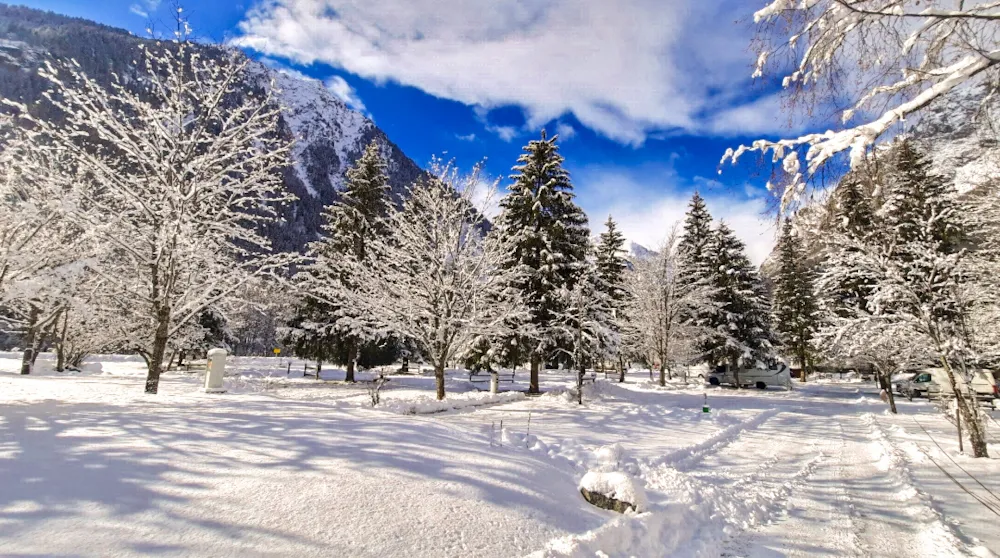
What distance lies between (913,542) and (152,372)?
517 inches

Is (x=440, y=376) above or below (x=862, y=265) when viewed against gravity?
below

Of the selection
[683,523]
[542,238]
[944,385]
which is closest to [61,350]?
[542,238]

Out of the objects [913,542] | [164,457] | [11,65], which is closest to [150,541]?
[164,457]

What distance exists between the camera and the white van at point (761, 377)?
2992 cm

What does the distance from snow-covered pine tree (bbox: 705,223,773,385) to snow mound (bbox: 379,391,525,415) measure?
1835 centimetres

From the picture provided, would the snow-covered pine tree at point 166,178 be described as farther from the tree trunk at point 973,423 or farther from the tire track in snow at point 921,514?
the tree trunk at point 973,423

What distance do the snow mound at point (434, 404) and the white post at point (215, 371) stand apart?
4355mm

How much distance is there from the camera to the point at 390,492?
14.1 feet

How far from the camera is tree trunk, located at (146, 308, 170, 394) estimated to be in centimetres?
974

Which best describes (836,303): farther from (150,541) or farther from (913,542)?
(150,541)

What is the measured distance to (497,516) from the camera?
14.1 ft

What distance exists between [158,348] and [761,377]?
32598 millimetres

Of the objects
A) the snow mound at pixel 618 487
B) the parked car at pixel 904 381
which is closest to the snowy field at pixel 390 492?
the snow mound at pixel 618 487

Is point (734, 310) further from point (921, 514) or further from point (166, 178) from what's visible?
point (166, 178)
